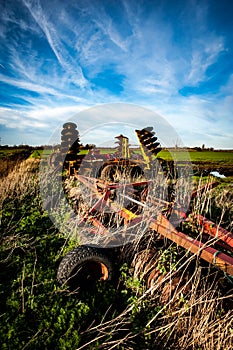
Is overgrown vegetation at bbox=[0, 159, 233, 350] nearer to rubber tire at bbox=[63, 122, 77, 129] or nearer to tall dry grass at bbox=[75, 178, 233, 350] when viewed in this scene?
tall dry grass at bbox=[75, 178, 233, 350]

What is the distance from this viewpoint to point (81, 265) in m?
2.83

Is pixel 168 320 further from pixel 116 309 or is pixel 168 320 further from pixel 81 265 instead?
pixel 81 265

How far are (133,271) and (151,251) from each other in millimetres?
429

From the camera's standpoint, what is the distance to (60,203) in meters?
6.02

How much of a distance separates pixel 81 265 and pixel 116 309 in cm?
73

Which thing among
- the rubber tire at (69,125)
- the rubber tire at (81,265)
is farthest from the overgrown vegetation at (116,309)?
the rubber tire at (69,125)

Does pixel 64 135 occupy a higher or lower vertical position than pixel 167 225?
higher

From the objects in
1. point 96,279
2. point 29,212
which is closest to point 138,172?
point 29,212

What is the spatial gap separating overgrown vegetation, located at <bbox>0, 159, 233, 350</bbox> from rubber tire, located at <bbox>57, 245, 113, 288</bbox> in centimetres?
16

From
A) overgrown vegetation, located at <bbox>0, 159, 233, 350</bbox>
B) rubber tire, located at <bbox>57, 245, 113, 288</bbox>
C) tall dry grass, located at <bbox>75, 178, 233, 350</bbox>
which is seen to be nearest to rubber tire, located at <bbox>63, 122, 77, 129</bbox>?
overgrown vegetation, located at <bbox>0, 159, 233, 350</bbox>

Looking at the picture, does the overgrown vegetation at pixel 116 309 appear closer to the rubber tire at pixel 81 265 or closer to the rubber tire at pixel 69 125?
the rubber tire at pixel 81 265

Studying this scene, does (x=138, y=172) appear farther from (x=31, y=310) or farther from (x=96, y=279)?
(x=31, y=310)

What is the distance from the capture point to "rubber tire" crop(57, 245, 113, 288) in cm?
276

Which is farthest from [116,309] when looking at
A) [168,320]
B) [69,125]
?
[69,125]
